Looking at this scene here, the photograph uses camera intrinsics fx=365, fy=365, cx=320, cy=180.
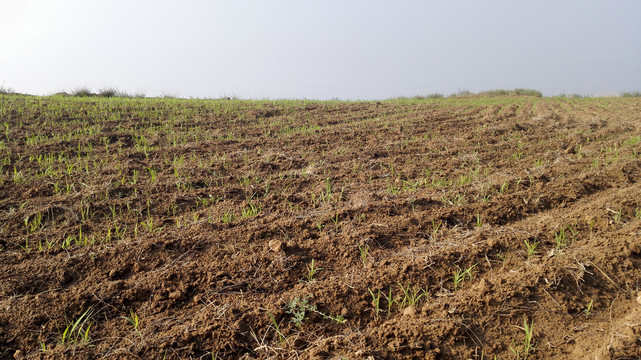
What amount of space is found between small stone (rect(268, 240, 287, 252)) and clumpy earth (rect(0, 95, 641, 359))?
0.4 inches

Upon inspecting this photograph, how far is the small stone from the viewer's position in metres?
2.87

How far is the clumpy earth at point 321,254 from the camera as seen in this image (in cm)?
204

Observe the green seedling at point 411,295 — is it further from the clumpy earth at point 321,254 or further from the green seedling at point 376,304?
the green seedling at point 376,304

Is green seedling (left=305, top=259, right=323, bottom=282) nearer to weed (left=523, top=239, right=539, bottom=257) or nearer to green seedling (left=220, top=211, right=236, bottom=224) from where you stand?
green seedling (left=220, top=211, right=236, bottom=224)

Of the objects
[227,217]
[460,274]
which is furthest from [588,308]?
[227,217]

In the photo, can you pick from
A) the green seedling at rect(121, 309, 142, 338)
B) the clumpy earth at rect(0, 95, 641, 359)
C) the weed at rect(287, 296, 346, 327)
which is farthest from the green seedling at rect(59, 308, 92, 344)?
the weed at rect(287, 296, 346, 327)

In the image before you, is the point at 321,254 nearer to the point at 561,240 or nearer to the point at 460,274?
the point at 460,274

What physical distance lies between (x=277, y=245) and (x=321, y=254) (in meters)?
0.35

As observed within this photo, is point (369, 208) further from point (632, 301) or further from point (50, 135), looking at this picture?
point (50, 135)

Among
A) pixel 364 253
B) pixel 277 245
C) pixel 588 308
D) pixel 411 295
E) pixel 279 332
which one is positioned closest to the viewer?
pixel 279 332

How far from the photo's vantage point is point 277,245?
2.88 metres

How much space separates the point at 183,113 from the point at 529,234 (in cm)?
859

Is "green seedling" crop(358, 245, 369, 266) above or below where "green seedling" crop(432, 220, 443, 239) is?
below

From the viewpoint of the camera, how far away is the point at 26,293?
8.27 feet
